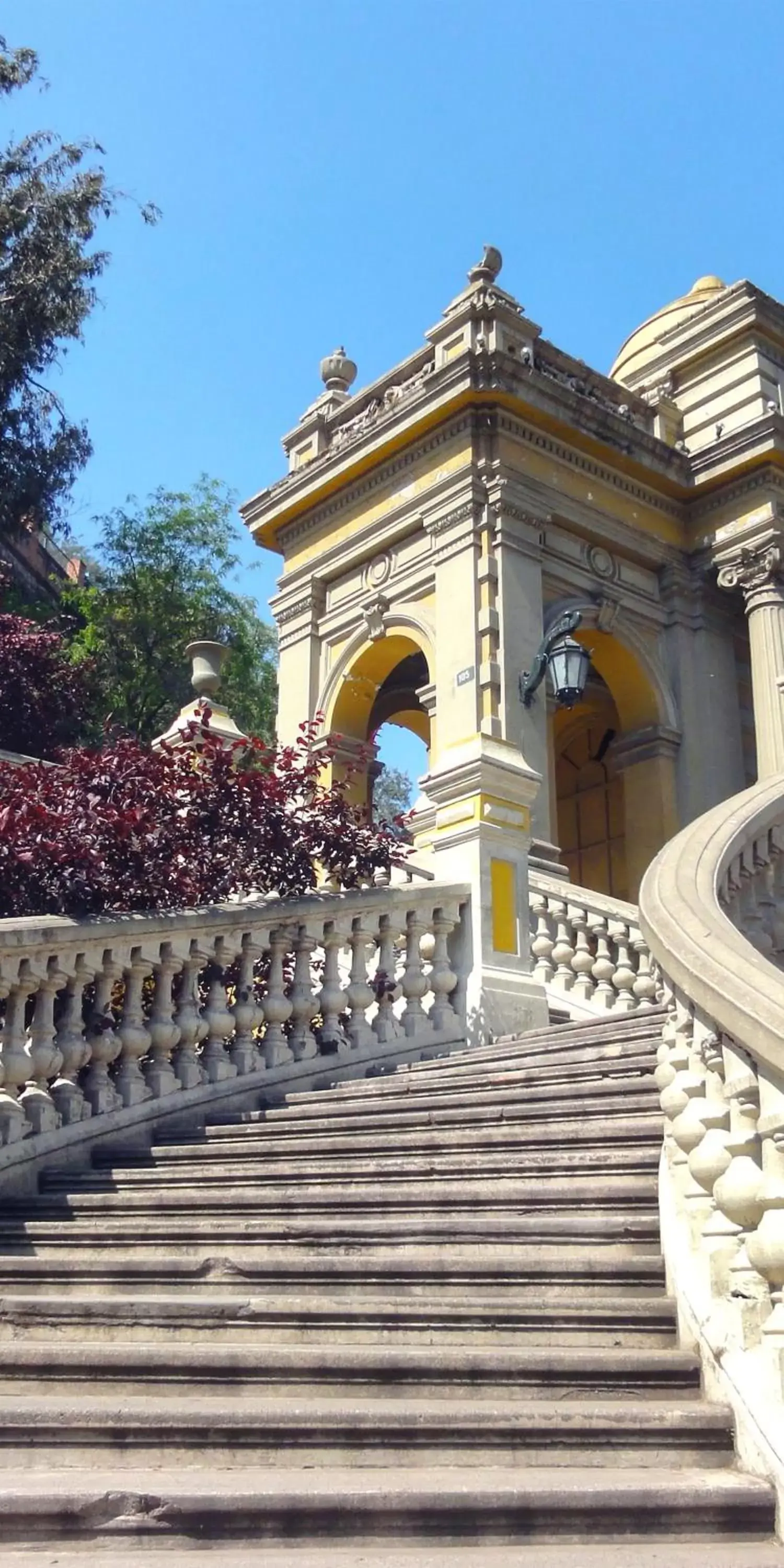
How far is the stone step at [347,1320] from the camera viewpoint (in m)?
4.10

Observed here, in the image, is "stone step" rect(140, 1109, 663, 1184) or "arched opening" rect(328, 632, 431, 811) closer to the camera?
"stone step" rect(140, 1109, 663, 1184)

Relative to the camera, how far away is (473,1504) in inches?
128

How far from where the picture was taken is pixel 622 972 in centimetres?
1041

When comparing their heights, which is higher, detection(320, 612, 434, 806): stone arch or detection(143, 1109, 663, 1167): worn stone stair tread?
detection(320, 612, 434, 806): stone arch

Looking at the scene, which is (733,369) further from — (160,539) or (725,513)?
(160,539)

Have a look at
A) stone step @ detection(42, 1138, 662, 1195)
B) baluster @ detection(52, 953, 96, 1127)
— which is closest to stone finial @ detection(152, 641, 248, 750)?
baluster @ detection(52, 953, 96, 1127)

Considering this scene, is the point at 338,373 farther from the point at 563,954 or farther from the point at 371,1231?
the point at 371,1231

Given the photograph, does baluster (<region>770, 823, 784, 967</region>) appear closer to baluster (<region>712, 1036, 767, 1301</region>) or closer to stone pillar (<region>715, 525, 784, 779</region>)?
baluster (<region>712, 1036, 767, 1301</region>)

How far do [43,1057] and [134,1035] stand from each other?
1.73 feet

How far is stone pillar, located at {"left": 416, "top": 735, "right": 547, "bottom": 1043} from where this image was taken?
27.5ft

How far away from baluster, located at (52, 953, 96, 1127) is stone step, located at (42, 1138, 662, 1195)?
317 mm

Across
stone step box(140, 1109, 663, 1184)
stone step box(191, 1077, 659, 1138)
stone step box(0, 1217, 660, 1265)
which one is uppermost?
stone step box(191, 1077, 659, 1138)

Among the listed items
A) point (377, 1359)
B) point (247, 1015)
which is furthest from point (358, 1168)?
point (247, 1015)

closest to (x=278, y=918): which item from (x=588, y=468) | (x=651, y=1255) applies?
(x=651, y=1255)
